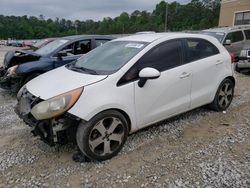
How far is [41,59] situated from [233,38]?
8.18 metres

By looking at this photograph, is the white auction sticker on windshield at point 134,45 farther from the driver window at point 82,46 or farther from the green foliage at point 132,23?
the green foliage at point 132,23

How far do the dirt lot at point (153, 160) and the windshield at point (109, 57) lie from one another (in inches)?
44.9

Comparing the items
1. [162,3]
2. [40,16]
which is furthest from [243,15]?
[40,16]

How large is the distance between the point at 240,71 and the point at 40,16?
367 feet

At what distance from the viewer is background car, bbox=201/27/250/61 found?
10.3 metres

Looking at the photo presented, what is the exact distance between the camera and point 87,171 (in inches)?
121

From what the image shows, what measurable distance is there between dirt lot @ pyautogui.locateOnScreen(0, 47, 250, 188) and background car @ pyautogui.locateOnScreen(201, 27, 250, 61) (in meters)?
6.60

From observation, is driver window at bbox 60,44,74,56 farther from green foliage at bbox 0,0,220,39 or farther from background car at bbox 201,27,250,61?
green foliage at bbox 0,0,220,39

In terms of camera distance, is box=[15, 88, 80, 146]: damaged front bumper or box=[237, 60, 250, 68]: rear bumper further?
box=[237, 60, 250, 68]: rear bumper

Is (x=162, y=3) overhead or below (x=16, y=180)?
overhead

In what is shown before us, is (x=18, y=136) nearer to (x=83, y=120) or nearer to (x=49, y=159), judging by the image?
(x=49, y=159)

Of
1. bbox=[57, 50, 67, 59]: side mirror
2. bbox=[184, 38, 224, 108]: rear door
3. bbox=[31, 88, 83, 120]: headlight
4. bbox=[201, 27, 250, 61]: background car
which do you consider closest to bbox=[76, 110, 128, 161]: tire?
bbox=[31, 88, 83, 120]: headlight

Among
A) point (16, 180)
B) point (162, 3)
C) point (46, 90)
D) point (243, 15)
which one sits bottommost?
point (16, 180)

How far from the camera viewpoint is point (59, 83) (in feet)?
11.1
